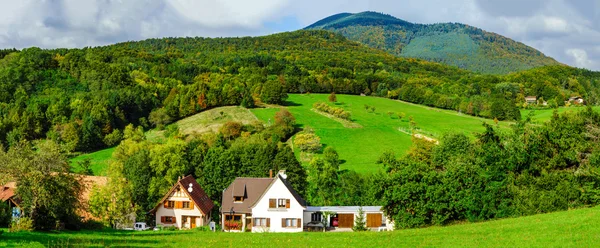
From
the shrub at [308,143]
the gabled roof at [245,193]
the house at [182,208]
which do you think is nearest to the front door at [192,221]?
the house at [182,208]

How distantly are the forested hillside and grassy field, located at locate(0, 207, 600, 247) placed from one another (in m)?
63.1

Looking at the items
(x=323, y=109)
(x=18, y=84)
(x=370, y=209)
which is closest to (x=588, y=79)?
(x=323, y=109)

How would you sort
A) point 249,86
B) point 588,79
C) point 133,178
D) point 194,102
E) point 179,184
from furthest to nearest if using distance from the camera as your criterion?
point 588,79 → point 249,86 → point 194,102 → point 133,178 → point 179,184

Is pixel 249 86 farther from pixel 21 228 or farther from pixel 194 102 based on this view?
pixel 21 228

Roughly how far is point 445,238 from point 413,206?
1107 cm

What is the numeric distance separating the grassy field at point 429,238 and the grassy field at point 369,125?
39000 millimetres

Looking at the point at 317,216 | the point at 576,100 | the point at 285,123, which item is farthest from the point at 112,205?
the point at 576,100

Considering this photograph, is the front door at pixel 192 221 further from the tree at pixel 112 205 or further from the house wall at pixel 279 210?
the house wall at pixel 279 210

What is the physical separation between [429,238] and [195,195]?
101ft

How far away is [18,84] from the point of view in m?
111

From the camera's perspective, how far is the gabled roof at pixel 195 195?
52.5 m

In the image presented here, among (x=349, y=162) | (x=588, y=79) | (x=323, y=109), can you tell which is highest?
(x=588, y=79)

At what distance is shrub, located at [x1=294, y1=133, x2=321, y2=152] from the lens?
263ft

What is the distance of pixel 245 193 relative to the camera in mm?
51000
